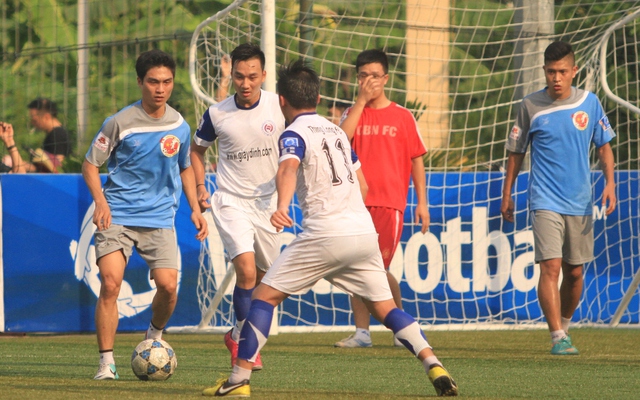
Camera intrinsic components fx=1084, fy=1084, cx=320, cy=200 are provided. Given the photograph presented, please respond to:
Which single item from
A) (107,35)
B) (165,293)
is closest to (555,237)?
(165,293)

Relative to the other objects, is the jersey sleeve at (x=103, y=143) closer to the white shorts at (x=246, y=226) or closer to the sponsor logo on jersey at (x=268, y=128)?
the white shorts at (x=246, y=226)

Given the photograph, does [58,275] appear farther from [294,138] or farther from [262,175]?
[294,138]

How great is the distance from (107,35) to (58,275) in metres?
12.2

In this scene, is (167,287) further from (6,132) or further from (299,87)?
(6,132)

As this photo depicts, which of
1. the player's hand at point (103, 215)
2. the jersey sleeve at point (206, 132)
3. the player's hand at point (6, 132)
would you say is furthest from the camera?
the player's hand at point (6, 132)

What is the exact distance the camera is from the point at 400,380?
6414 mm

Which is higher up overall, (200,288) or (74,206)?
(74,206)

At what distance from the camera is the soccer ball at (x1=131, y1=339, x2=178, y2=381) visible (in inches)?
245

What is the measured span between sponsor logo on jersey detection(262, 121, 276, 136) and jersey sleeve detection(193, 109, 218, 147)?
38cm

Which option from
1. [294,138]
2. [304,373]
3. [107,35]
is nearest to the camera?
[294,138]

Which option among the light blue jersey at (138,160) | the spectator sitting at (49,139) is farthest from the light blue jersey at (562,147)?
the spectator sitting at (49,139)

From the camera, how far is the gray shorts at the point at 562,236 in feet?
26.2

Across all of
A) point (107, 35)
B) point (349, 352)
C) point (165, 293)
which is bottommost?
point (349, 352)

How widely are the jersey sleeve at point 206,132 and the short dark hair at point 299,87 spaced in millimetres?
1603
